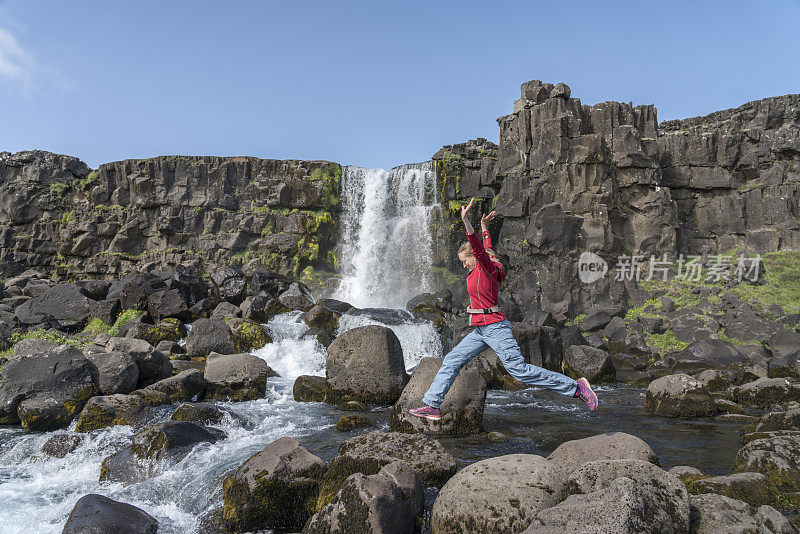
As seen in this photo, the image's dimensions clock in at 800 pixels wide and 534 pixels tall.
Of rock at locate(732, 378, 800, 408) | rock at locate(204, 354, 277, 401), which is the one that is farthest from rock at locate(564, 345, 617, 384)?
rock at locate(204, 354, 277, 401)

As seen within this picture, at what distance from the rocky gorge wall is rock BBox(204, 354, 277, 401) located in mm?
→ 17412

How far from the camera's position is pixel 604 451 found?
6164 mm

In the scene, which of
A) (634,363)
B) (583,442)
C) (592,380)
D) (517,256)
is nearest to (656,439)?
(583,442)

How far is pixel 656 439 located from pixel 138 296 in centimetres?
2042

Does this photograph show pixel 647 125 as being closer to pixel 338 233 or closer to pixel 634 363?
pixel 634 363

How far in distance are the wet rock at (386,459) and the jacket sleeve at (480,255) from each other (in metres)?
2.47

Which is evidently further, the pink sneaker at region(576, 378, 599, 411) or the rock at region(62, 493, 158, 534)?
the pink sneaker at region(576, 378, 599, 411)

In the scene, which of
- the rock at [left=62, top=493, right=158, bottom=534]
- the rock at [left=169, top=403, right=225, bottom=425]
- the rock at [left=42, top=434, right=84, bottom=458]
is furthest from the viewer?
the rock at [left=169, top=403, right=225, bottom=425]

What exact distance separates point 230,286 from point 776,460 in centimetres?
2307

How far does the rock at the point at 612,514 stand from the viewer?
12.7 ft

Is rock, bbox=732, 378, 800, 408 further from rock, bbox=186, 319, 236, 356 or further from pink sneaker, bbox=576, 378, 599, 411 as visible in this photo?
rock, bbox=186, 319, 236, 356

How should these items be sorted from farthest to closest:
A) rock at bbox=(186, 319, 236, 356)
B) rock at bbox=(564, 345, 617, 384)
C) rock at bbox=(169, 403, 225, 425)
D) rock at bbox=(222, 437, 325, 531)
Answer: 1. rock at bbox=(186, 319, 236, 356)
2. rock at bbox=(564, 345, 617, 384)
3. rock at bbox=(169, 403, 225, 425)
4. rock at bbox=(222, 437, 325, 531)

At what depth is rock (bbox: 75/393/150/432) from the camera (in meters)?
9.66

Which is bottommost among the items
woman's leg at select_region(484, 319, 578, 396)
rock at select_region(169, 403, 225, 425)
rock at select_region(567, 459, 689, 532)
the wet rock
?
rock at select_region(169, 403, 225, 425)
